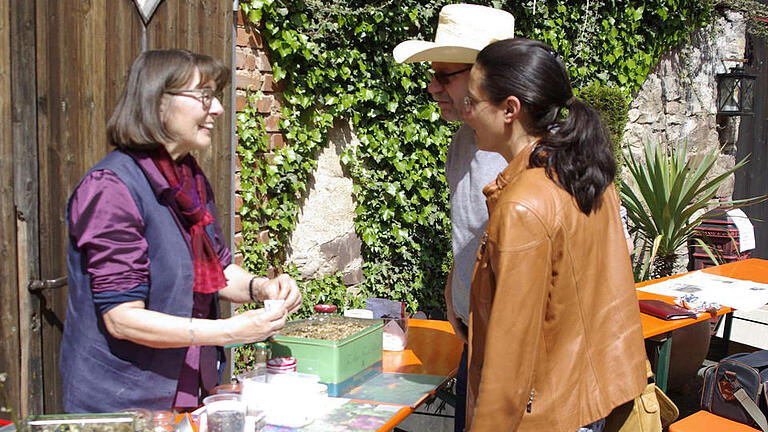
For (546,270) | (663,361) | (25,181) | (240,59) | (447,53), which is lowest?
(663,361)

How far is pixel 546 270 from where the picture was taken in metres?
1.55

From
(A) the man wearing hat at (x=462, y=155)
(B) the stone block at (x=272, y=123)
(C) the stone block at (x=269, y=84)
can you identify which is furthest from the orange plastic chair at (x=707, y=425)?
(C) the stone block at (x=269, y=84)

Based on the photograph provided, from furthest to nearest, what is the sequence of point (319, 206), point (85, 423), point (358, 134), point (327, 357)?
point (358, 134) → point (319, 206) → point (327, 357) → point (85, 423)

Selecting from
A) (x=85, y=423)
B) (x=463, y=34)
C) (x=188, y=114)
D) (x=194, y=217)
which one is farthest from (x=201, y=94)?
(x=463, y=34)

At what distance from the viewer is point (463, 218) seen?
229 cm

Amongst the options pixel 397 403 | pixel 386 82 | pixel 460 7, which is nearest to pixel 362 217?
pixel 386 82

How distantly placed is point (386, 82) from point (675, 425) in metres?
2.71

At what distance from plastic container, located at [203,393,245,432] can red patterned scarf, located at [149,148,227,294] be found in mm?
290

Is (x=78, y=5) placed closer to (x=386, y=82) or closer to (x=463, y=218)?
(x=463, y=218)

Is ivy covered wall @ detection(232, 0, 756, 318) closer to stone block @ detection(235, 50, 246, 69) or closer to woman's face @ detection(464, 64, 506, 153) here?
stone block @ detection(235, 50, 246, 69)

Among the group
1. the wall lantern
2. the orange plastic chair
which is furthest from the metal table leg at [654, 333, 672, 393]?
the wall lantern

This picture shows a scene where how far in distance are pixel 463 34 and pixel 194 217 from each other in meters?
1.22

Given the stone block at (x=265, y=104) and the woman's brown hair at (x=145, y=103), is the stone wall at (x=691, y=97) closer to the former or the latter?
the stone block at (x=265, y=104)

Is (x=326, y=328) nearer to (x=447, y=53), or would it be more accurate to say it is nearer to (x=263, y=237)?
(x=447, y=53)
